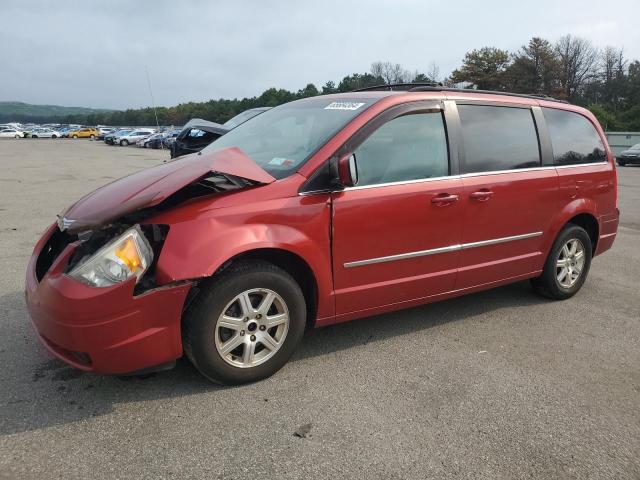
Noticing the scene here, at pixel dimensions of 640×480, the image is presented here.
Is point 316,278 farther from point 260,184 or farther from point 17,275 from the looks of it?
point 17,275

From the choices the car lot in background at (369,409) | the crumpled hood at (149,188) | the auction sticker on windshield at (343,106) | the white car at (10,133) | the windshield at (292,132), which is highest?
the white car at (10,133)

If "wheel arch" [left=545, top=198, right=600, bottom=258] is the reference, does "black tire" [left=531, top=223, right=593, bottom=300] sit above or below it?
below

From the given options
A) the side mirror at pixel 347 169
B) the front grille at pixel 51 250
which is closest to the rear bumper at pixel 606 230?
the side mirror at pixel 347 169

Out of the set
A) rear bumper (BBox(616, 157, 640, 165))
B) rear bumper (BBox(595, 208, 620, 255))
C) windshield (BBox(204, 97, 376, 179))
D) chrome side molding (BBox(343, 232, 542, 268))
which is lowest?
rear bumper (BBox(616, 157, 640, 165))

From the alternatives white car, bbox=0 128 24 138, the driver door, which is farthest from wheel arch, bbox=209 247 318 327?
white car, bbox=0 128 24 138

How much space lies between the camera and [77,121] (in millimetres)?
141000

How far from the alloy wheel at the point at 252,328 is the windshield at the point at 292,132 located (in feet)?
2.58

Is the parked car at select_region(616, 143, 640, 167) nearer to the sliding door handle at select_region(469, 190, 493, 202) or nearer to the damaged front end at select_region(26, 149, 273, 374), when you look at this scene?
the sliding door handle at select_region(469, 190, 493, 202)

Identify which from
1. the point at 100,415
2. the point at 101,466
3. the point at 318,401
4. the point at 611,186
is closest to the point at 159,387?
the point at 100,415

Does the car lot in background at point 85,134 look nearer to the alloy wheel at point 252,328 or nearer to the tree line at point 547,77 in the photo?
the tree line at point 547,77

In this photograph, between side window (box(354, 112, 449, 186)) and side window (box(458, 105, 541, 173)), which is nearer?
side window (box(354, 112, 449, 186))

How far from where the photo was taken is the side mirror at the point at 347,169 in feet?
9.85

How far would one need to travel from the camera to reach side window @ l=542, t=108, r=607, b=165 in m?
4.46

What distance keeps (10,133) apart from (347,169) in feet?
233
